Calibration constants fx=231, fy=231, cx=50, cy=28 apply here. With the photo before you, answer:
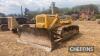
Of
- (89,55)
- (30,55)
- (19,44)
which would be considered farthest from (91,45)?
(19,44)

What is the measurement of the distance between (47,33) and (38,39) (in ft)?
2.93

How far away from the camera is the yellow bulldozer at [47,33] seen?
10.5 metres

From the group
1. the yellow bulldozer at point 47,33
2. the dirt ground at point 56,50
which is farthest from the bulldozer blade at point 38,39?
the dirt ground at point 56,50

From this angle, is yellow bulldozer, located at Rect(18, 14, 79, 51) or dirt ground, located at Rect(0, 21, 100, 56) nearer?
dirt ground, located at Rect(0, 21, 100, 56)

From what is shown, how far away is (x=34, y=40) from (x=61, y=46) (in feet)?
5.25

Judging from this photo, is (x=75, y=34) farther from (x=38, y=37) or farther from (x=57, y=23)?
(x=38, y=37)

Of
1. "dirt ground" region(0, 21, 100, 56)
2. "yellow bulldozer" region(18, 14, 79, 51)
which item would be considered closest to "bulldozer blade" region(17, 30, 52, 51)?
"yellow bulldozer" region(18, 14, 79, 51)

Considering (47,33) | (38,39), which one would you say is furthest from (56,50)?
(38,39)

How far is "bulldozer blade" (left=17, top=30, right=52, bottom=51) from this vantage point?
34.2 ft

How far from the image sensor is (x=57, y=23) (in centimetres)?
1236

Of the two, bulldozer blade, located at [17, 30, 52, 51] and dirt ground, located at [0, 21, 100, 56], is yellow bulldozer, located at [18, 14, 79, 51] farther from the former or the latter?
dirt ground, located at [0, 21, 100, 56]

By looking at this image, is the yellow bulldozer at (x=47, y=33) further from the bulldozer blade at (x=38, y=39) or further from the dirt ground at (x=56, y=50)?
the dirt ground at (x=56, y=50)

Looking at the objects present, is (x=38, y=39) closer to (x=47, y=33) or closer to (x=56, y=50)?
(x=47, y=33)

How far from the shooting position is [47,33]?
1048 centimetres
